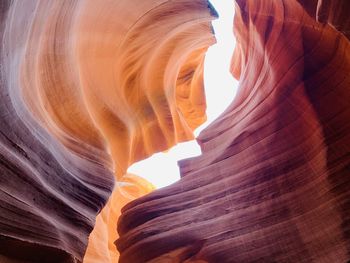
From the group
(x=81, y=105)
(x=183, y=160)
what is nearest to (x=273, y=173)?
(x=183, y=160)

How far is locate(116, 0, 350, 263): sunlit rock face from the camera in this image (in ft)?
6.47

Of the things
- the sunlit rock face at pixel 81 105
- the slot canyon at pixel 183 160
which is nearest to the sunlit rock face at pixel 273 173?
the slot canyon at pixel 183 160

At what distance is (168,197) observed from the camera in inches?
109

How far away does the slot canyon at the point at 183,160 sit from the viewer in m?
1.51

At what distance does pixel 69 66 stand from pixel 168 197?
1.04 metres

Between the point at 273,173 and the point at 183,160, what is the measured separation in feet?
2.98

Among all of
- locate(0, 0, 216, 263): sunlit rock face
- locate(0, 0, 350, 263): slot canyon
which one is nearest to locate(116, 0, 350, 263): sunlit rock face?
locate(0, 0, 350, 263): slot canyon

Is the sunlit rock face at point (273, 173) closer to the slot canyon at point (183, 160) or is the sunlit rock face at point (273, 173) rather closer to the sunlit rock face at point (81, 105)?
the slot canyon at point (183, 160)

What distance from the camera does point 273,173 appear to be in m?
2.29

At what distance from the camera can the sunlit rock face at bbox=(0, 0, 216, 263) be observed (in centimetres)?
145

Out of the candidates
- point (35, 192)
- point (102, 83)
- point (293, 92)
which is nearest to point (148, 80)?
point (102, 83)

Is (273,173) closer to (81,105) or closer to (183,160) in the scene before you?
(183,160)

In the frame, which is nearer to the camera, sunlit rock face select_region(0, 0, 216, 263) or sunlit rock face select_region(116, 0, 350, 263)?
sunlit rock face select_region(0, 0, 216, 263)

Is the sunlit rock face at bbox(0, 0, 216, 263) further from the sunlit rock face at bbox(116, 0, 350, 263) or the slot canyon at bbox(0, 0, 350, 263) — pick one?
the sunlit rock face at bbox(116, 0, 350, 263)
